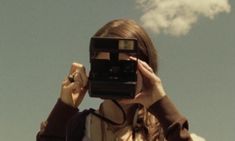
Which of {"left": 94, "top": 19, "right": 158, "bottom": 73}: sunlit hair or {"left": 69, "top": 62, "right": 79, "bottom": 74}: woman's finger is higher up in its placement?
{"left": 94, "top": 19, "right": 158, "bottom": 73}: sunlit hair

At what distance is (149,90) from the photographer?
→ 2.92 metres

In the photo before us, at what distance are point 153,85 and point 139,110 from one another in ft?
0.59

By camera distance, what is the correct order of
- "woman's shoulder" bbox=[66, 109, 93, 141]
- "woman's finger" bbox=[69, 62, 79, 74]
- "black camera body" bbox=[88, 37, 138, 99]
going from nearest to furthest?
"black camera body" bbox=[88, 37, 138, 99], "woman's shoulder" bbox=[66, 109, 93, 141], "woman's finger" bbox=[69, 62, 79, 74]

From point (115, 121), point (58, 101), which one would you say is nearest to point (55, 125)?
point (58, 101)

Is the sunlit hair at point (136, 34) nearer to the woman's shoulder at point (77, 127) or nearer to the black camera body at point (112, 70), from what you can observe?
the black camera body at point (112, 70)

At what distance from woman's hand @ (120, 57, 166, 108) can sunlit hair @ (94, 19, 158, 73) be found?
0.10m

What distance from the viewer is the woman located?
2869 mm

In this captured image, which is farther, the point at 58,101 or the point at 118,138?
the point at 58,101

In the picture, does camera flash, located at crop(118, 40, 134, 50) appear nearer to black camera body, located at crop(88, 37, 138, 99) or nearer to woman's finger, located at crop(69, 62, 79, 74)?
black camera body, located at crop(88, 37, 138, 99)

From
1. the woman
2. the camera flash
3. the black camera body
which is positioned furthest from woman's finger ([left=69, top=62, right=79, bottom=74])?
the camera flash

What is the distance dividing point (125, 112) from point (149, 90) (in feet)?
0.59

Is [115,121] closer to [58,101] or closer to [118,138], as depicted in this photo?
[118,138]

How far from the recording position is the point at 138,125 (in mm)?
2914

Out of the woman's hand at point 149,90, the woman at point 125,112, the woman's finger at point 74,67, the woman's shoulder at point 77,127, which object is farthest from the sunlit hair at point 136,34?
the woman's shoulder at point 77,127
